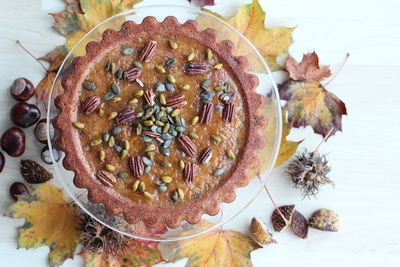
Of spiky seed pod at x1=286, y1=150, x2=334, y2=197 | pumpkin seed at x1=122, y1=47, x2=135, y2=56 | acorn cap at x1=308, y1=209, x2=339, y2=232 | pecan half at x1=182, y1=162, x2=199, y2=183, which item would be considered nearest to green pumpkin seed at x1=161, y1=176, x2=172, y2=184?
pecan half at x1=182, y1=162, x2=199, y2=183

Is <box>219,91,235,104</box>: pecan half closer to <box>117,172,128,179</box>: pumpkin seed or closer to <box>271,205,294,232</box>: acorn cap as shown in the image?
<box>117,172,128,179</box>: pumpkin seed

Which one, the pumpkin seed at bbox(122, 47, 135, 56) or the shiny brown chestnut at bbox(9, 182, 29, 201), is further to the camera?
the shiny brown chestnut at bbox(9, 182, 29, 201)

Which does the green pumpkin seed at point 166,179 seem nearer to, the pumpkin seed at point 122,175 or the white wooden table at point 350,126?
the pumpkin seed at point 122,175

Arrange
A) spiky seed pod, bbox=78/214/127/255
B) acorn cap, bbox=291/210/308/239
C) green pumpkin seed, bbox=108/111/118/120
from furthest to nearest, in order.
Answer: acorn cap, bbox=291/210/308/239 < spiky seed pod, bbox=78/214/127/255 < green pumpkin seed, bbox=108/111/118/120

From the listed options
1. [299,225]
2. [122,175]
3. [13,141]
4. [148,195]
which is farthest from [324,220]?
[13,141]

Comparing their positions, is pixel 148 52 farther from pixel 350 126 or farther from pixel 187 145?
pixel 350 126

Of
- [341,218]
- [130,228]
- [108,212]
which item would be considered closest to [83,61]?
[108,212]
